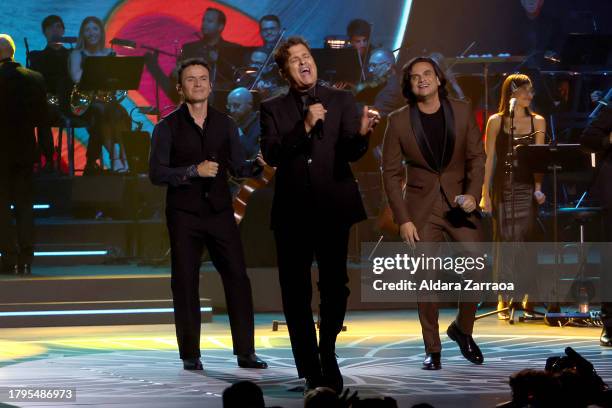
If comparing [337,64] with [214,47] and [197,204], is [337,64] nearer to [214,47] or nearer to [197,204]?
[214,47]

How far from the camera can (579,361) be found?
404 cm

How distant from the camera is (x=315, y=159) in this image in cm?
563

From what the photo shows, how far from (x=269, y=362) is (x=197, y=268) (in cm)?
68

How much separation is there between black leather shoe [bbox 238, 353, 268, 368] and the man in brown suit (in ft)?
2.98

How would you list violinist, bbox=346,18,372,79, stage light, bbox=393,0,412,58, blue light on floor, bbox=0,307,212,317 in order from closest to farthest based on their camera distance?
blue light on floor, bbox=0,307,212,317 → violinist, bbox=346,18,372,79 → stage light, bbox=393,0,412,58

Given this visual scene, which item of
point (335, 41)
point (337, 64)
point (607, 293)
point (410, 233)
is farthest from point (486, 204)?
point (335, 41)

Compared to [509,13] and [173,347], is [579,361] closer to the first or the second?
[173,347]

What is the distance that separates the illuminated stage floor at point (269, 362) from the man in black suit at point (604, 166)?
0.20 metres

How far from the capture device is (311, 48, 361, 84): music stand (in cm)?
1230

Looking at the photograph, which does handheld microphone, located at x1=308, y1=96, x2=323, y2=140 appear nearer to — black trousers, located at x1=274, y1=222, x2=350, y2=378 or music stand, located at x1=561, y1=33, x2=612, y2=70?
black trousers, located at x1=274, y1=222, x2=350, y2=378

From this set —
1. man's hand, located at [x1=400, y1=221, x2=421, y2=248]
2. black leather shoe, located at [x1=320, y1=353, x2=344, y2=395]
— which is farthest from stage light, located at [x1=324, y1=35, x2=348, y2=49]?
black leather shoe, located at [x1=320, y1=353, x2=344, y2=395]

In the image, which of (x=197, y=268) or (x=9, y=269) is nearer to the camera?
(x=197, y=268)

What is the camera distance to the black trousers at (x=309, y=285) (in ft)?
18.4

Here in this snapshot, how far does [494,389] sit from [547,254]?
5.19 m
